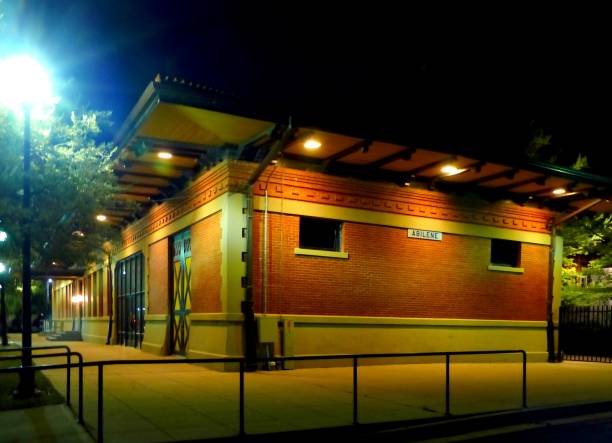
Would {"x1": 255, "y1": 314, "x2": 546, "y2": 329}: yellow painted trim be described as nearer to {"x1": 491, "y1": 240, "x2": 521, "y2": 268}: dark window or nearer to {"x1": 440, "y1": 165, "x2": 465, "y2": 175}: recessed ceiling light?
{"x1": 491, "y1": 240, "x2": 521, "y2": 268}: dark window

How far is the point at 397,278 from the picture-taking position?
647 inches

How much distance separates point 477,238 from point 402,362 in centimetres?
442

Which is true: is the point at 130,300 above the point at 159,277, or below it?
below

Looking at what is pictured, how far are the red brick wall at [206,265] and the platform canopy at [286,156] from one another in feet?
5.26

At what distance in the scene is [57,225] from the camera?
12.2m

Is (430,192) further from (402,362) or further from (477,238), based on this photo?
(402,362)

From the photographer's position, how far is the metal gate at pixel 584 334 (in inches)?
805

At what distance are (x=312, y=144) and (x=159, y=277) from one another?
26.8 feet

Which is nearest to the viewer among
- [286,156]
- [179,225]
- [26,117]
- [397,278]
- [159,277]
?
[26,117]

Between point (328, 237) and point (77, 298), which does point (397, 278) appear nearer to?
point (328, 237)

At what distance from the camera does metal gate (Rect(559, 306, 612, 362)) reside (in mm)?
20438

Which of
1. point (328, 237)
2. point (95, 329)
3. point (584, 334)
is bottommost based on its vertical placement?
point (95, 329)

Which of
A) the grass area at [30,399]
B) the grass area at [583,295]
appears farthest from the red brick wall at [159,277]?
the grass area at [583,295]

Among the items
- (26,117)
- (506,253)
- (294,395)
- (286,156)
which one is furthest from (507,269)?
(26,117)
